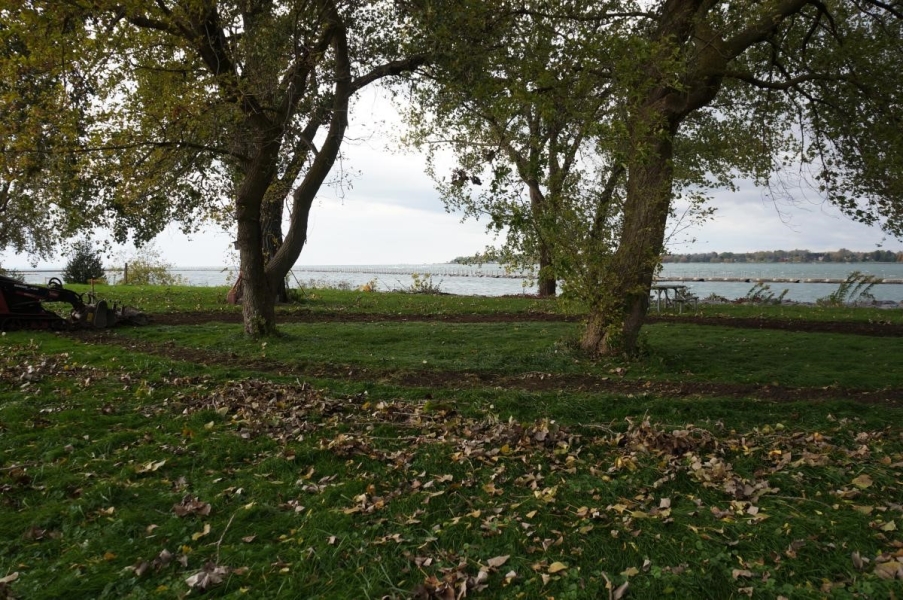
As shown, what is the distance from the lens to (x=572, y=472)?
529cm

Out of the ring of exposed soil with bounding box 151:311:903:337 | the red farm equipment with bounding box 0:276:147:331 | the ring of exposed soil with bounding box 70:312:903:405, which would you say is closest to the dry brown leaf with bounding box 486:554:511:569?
the ring of exposed soil with bounding box 70:312:903:405

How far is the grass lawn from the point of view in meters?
3.75

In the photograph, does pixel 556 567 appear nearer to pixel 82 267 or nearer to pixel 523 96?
pixel 523 96

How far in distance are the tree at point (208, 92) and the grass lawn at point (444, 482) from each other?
3659 mm

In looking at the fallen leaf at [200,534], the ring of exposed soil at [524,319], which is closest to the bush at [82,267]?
the ring of exposed soil at [524,319]

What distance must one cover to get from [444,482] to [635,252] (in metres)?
6.63

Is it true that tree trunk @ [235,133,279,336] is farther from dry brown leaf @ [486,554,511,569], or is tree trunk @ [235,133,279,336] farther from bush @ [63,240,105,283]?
bush @ [63,240,105,283]

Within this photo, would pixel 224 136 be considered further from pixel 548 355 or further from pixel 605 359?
pixel 605 359

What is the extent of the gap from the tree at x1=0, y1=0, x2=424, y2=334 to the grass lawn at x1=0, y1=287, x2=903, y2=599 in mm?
3659

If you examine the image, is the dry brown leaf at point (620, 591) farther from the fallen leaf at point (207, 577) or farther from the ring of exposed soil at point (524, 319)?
the ring of exposed soil at point (524, 319)

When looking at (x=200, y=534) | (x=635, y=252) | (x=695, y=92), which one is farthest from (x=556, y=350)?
(x=200, y=534)

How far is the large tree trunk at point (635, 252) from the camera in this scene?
10289 millimetres

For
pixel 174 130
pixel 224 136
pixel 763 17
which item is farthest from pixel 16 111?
pixel 763 17

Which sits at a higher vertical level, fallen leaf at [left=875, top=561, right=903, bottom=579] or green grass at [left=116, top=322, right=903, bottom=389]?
green grass at [left=116, top=322, right=903, bottom=389]
